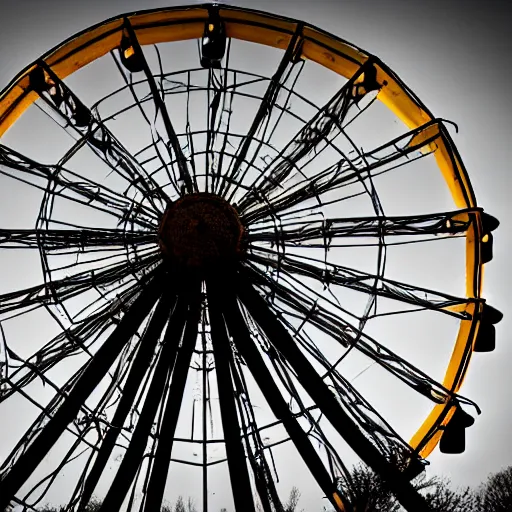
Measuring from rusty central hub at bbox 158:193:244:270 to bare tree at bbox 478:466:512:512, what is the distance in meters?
31.1

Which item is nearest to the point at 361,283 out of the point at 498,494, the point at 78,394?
the point at 78,394

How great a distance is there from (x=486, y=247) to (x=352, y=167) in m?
2.93

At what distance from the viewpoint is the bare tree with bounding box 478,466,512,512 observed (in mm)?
31828

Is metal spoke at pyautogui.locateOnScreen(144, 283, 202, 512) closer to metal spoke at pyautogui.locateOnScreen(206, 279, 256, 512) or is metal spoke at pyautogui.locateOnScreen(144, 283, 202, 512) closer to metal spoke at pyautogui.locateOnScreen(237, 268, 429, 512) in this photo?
metal spoke at pyautogui.locateOnScreen(206, 279, 256, 512)

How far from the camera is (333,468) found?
7.84 meters

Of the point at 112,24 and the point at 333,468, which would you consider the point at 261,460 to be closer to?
the point at 333,468

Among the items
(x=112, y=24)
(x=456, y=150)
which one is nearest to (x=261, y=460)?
(x=456, y=150)

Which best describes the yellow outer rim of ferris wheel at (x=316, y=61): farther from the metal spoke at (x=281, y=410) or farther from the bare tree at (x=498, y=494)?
the bare tree at (x=498, y=494)

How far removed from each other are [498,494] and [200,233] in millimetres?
36768

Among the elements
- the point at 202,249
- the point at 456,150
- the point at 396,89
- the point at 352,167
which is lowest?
the point at 202,249

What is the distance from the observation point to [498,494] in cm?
3500

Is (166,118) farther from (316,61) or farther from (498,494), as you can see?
(498,494)

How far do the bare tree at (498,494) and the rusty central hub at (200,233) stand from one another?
31051mm

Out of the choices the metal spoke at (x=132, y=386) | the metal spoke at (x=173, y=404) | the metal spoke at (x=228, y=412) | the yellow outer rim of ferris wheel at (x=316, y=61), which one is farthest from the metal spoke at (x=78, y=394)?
the yellow outer rim of ferris wheel at (x=316, y=61)
